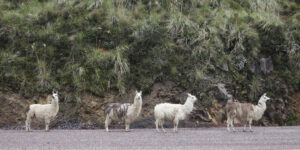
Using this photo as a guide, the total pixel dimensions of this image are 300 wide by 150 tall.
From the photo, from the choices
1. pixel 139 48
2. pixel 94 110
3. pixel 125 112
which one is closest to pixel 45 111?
pixel 94 110

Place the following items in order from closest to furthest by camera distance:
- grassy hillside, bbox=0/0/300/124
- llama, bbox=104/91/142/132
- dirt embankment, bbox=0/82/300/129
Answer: llama, bbox=104/91/142/132, dirt embankment, bbox=0/82/300/129, grassy hillside, bbox=0/0/300/124

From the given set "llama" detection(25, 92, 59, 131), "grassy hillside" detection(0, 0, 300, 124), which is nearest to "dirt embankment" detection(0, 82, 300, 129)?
"grassy hillside" detection(0, 0, 300, 124)

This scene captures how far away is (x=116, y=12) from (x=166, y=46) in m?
3.27

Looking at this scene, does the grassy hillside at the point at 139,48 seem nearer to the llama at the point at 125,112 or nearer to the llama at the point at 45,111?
the llama at the point at 45,111

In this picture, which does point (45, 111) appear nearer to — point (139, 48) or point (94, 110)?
point (94, 110)

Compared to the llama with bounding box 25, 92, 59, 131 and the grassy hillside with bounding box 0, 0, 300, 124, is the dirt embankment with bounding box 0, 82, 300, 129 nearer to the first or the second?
the grassy hillside with bounding box 0, 0, 300, 124

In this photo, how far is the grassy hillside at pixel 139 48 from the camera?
15.8 metres

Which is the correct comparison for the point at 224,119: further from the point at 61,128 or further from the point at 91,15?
the point at 91,15

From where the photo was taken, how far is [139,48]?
17.0m

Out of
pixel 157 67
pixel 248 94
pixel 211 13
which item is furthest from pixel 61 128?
pixel 211 13

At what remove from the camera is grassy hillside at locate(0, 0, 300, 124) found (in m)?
15.8

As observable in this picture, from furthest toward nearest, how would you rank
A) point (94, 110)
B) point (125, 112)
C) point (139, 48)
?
point (139, 48), point (94, 110), point (125, 112)

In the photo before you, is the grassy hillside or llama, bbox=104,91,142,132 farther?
the grassy hillside

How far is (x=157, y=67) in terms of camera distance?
16.4 metres
